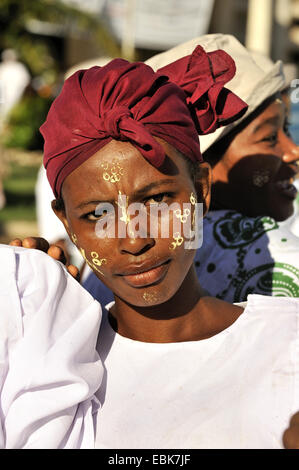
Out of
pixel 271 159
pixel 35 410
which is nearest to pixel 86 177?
pixel 35 410

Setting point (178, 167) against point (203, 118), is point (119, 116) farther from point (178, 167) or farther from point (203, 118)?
point (203, 118)

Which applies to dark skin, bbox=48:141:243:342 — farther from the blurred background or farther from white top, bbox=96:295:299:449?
the blurred background

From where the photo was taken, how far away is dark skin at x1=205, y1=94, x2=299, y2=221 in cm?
303

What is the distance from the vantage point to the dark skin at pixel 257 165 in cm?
303

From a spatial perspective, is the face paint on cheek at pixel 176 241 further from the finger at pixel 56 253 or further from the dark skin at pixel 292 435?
the dark skin at pixel 292 435

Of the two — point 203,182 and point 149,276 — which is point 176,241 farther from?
point 203,182

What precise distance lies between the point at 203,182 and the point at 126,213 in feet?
1.22

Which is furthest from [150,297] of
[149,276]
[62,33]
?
[62,33]

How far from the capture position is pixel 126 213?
1.98m

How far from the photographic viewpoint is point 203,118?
222 centimetres

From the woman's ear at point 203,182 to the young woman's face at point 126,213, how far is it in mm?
93

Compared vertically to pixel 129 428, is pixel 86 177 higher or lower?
higher

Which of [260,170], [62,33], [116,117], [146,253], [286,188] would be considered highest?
[116,117]

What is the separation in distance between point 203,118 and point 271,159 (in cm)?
88
